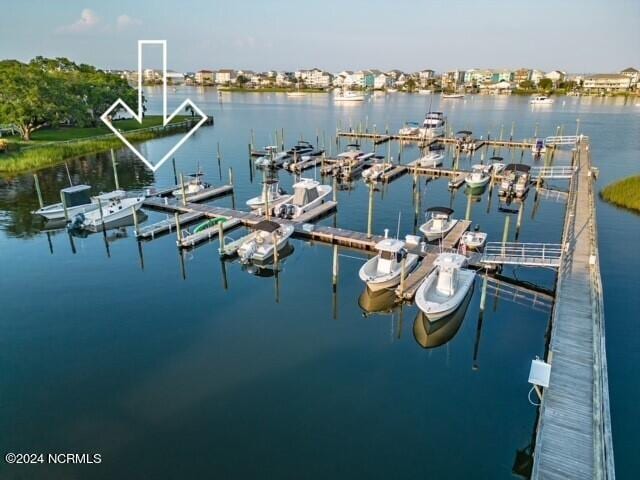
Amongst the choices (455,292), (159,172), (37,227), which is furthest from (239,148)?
(455,292)

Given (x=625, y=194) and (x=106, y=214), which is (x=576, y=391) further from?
(x=625, y=194)

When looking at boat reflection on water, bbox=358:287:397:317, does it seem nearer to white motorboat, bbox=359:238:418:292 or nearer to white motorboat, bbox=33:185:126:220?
white motorboat, bbox=359:238:418:292

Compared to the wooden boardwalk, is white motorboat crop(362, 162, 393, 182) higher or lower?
higher

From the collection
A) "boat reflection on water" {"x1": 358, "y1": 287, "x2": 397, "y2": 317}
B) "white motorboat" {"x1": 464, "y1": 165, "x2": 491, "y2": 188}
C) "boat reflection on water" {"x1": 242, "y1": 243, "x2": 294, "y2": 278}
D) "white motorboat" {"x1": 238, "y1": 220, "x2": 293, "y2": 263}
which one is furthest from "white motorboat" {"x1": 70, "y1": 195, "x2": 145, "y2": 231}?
"white motorboat" {"x1": 464, "y1": 165, "x2": 491, "y2": 188}

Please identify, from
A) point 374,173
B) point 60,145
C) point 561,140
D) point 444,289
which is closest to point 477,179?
point 374,173

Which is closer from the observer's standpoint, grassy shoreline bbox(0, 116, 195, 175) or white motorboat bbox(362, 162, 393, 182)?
white motorboat bbox(362, 162, 393, 182)

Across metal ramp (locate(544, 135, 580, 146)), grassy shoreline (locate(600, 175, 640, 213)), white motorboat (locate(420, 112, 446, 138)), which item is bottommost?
grassy shoreline (locate(600, 175, 640, 213))
